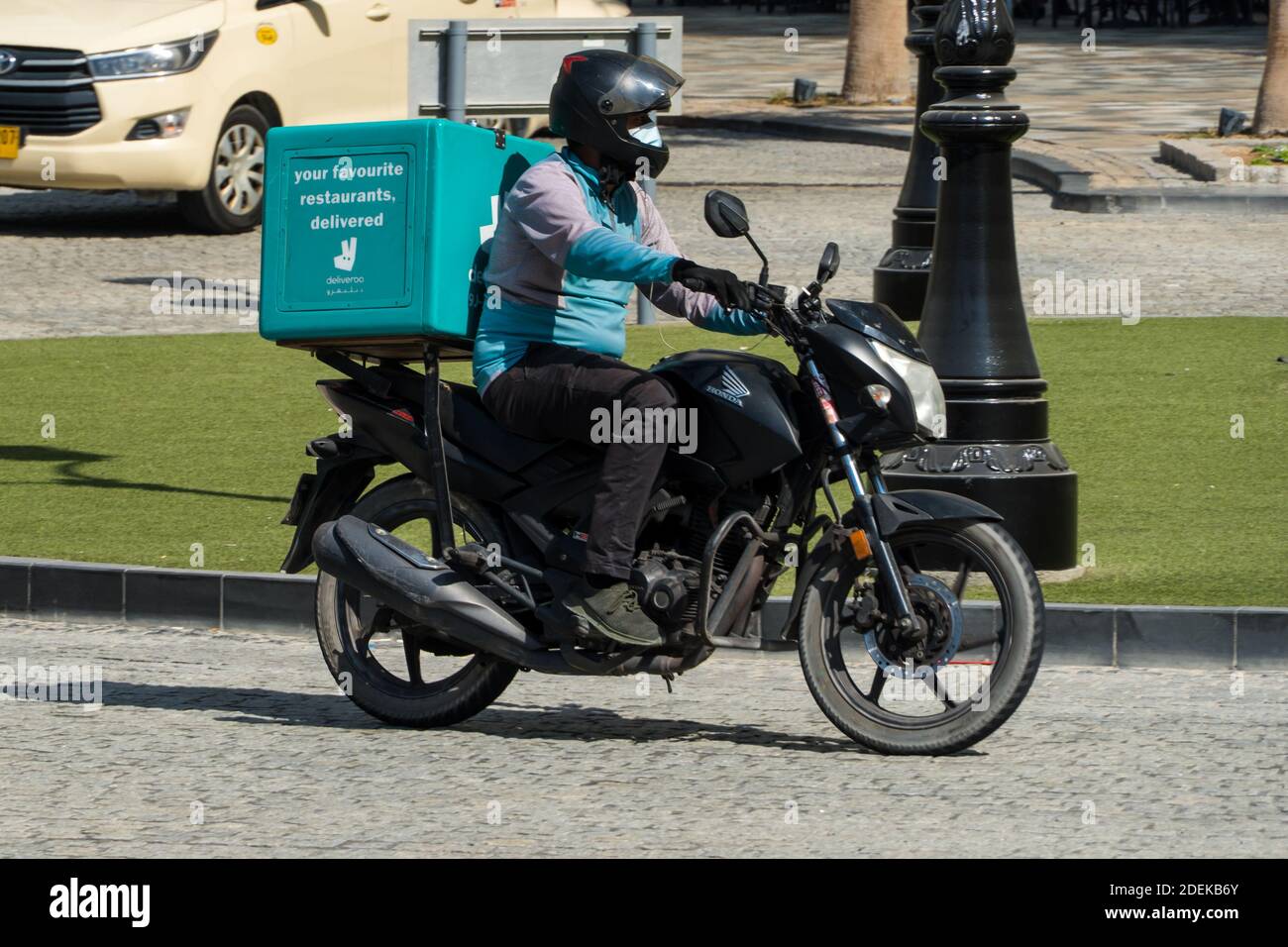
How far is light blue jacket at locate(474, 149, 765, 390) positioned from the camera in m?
5.97

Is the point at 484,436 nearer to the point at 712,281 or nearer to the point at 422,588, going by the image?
the point at 422,588

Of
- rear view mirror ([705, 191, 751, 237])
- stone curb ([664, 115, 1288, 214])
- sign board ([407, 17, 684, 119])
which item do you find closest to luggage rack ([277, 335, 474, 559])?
rear view mirror ([705, 191, 751, 237])

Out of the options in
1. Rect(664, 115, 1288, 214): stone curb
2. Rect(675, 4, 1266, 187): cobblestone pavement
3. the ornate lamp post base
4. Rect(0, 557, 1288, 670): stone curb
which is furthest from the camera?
Rect(675, 4, 1266, 187): cobblestone pavement

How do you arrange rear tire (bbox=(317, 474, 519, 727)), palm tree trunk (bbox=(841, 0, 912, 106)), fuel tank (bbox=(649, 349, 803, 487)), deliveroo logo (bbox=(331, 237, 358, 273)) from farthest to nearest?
palm tree trunk (bbox=(841, 0, 912, 106))
rear tire (bbox=(317, 474, 519, 727))
deliveroo logo (bbox=(331, 237, 358, 273))
fuel tank (bbox=(649, 349, 803, 487))

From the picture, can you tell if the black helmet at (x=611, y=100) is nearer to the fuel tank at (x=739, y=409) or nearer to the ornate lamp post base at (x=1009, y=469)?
the fuel tank at (x=739, y=409)

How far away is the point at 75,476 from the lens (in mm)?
9922

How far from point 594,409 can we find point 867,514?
2.45 ft

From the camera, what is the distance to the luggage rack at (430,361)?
6.38 meters

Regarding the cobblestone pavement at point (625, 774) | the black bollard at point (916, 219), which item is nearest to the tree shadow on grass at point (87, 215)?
the black bollard at point (916, 219)

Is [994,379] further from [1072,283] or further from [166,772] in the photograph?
[1072,283]

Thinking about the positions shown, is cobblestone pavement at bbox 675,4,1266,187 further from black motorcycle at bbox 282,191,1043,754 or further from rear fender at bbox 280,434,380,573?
black motorcycle at bbox 282,191,1043,754

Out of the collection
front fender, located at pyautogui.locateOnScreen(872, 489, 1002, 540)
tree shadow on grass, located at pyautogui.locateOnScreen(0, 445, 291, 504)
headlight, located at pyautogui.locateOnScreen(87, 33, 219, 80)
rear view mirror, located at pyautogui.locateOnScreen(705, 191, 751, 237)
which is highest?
rear view mirror, located at pyautogui.locateOnScreen(705, 191, 751, 237)

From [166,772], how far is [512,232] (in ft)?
5.40

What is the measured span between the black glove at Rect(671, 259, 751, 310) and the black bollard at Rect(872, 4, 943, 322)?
857 cm
